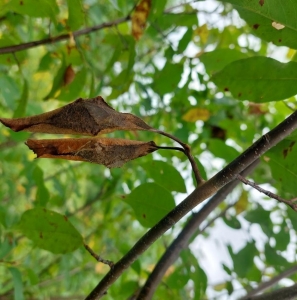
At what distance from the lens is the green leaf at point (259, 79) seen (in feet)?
1.27

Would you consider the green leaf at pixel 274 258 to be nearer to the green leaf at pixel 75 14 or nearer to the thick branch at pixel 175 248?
the thick branch at pixel 175 248

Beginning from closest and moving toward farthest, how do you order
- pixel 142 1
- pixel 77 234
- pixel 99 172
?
pixel 77 234
pixel 142 1
pixel 99 172

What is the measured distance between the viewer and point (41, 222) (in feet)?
1.52

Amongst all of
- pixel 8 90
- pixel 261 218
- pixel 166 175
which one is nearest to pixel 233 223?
pixel 261 218

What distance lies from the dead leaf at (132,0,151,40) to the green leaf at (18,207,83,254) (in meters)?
0.27

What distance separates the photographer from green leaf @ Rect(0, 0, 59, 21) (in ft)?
1.56

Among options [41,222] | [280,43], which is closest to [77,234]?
[41,222]

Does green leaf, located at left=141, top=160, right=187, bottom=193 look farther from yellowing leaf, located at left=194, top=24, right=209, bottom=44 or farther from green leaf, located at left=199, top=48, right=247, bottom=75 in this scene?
yellowing leaf, located at left=194, top=24, right=209, bottom=44

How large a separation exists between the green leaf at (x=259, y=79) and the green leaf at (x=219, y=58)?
0.17m

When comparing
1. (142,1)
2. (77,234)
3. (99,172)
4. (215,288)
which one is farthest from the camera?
(99,172)

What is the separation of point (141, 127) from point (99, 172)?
2.82 feet

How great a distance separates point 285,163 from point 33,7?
1.06ft

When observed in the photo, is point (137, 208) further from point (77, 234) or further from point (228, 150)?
point (228, 150)

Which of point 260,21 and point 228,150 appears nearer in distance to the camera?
point 260,21
